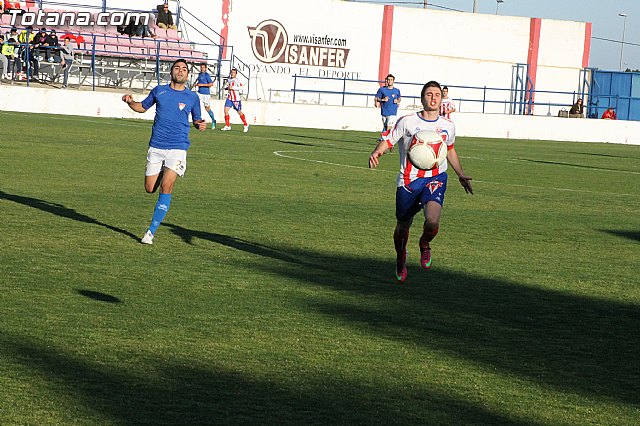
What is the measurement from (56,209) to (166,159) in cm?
257

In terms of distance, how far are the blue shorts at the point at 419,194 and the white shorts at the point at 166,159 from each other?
2988mm

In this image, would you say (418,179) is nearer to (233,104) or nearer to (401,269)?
(401,269)

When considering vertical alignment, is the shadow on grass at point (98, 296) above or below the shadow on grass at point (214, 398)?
above

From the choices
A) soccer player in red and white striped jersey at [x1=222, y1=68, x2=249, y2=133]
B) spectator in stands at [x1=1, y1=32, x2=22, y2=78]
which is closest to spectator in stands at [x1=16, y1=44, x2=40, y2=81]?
spectator in stands at [x1=1, y1=32, x2=22, y2=78]

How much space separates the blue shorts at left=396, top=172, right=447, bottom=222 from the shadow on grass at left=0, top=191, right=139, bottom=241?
3.33 m

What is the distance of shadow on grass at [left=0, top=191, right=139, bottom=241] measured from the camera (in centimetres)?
1238

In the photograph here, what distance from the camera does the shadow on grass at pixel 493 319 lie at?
6883mm

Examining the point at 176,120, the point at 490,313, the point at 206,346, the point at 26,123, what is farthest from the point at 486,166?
the point at 206,346

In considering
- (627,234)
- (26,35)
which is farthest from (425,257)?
(26,35)

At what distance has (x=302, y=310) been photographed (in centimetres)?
832

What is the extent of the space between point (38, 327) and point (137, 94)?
36.1 metres

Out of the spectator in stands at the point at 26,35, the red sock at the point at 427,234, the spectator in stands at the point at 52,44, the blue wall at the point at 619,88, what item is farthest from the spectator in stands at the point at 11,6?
the red sock at the point at 427,234

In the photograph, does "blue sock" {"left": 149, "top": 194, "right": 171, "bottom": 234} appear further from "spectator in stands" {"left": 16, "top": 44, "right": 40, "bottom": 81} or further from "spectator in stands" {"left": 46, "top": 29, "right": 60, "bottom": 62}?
"spectator in stands" {"left": 46, "top": 29, "right": 60, "bottom": 62}

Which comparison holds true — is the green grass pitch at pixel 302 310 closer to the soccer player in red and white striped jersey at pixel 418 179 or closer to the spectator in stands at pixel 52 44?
the soccer player in red and white striped jersey at pixel 418 179
